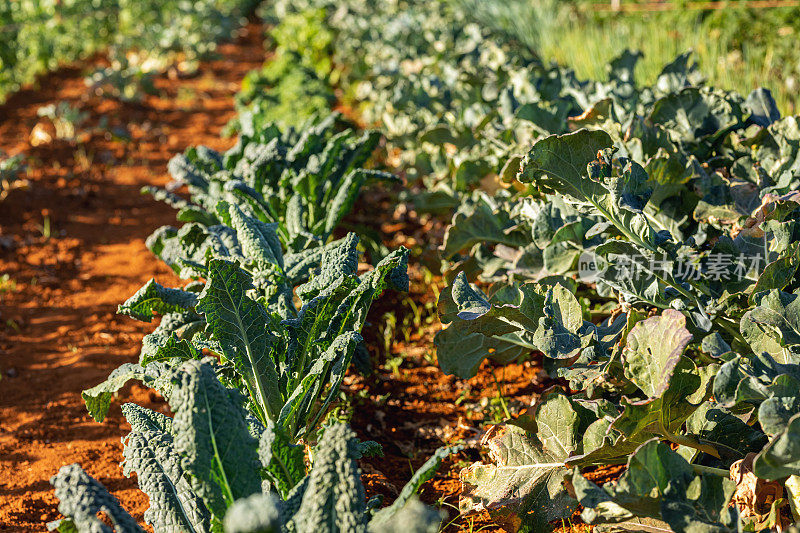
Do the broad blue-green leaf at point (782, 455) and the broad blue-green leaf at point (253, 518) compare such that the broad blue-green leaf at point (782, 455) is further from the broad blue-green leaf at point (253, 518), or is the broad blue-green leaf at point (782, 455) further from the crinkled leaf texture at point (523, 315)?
the broad blue-green leaf at point (253, 518)

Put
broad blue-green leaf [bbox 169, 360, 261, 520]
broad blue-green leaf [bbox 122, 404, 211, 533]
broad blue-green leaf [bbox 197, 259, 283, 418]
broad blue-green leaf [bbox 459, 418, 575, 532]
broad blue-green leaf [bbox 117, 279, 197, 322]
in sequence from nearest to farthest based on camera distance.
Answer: broad blue-green leaf [bbox 169, 360, 261, 520]
broad blue-green leaf [bbox 122, 404, 211, 533]
broad blue-green leaf [bbox 459, 418, 575, 532]
broad blue-green leaf [bbox 197, 259, 283, 418]
broad blue-green leaf [bbox 117, 279, 197, 322]

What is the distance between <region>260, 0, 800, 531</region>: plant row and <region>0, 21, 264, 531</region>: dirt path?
132cm


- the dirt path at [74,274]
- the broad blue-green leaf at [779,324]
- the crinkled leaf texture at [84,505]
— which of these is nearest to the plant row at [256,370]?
the crinkled leaf texture at [84,505]

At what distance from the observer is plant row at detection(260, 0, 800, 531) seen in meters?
1.55

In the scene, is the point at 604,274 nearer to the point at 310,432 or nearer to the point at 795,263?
the point at 795,263

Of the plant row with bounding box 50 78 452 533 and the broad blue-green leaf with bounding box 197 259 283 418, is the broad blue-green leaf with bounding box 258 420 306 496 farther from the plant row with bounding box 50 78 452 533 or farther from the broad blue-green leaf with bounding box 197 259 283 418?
the broad blue-green leaf with bounding box 197 259 283 418

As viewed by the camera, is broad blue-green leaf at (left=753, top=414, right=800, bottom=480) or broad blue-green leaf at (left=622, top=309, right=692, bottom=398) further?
broad blue-green leaf at (left=622, top=309, right=692, bottom=398)

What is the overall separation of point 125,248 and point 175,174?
35.2 inches

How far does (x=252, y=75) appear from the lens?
7168 mm

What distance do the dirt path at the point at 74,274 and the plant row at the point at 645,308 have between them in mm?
1320

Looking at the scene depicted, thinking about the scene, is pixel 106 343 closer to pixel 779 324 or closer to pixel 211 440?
pixel 211 440

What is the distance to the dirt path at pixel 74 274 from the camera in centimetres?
239

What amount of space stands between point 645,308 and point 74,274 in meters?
3.13

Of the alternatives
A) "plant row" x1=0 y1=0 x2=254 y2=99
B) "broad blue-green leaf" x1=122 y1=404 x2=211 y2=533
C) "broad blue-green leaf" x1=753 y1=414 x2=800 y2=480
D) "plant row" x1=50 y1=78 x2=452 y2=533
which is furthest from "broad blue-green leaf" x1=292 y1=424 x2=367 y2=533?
"plant row" x1=0 y1=0 x2=254 y2=99
